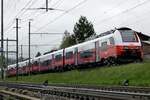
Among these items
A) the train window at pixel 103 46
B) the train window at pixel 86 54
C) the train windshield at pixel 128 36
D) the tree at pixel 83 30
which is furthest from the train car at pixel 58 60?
the tree at pixel 83 30

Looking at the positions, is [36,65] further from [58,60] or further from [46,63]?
[58,60]

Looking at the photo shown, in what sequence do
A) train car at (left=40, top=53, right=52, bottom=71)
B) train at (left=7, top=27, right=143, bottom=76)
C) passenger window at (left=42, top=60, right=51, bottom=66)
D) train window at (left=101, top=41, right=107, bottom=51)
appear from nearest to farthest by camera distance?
train at (left=7, top=27, right=143, bottom=76)
train window at (left=101, top=41, right=107, bottom=51)
train car at (left=40, top=53, right=52, bottom=71)
passenger window at (left=42, top=60, right=51, bottom=66)

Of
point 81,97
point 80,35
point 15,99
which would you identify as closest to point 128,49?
point 81,97

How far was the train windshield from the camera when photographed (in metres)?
42.8

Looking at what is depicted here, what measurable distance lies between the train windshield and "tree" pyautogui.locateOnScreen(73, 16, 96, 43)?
3596 inches

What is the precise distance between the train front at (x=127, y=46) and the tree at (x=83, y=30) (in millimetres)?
91723

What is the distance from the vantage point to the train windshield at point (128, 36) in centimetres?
4275

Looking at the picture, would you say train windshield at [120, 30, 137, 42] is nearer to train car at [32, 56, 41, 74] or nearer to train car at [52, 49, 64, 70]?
train car at [52, 49, 64, 70]

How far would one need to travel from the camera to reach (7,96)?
2016 centimetres

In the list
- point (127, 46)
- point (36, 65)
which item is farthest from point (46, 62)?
point (127, 46)

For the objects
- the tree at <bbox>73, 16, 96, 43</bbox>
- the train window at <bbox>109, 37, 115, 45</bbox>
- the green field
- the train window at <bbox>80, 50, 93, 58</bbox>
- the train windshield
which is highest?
the tree at <bbox>73, 16, 96, 43</bbox>

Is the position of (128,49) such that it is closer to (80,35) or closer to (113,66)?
(113,66)

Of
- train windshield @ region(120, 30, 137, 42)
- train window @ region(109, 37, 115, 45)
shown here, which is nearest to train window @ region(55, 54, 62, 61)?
train windshield @ region(120, 30, 137, 42)

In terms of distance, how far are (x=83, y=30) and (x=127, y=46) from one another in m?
96.4
